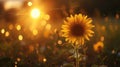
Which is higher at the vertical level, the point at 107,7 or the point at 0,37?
the point at 107,7

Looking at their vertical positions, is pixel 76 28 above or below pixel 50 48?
below

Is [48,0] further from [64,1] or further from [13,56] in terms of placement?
[13,56]

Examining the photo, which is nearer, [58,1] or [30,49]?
[30,49]

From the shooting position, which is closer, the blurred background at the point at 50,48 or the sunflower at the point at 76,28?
the sunflower at the point at 76,28

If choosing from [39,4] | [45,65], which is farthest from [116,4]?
[45,65]

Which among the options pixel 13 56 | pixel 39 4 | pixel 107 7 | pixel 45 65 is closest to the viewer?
pixel 45 65

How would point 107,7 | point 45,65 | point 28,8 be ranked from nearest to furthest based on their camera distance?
point 45,65 → point 28,8 → point 107,7

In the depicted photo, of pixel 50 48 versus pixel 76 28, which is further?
pixel 50 48

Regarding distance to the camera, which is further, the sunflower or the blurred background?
the blurred background
